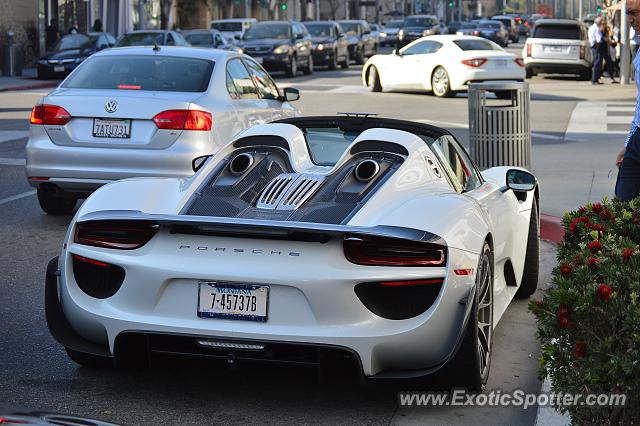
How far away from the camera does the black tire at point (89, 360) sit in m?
5.78

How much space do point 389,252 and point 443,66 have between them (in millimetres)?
24135

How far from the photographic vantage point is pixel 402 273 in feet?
17.5

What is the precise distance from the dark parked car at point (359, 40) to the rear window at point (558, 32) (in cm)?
1221

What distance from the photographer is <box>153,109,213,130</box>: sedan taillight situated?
1076 centimetres

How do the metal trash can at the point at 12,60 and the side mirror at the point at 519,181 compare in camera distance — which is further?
Result: the metal trash can at the point at 12,60

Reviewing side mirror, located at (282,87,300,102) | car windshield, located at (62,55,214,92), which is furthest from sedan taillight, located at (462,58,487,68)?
car windshield, located at (62,55,214,92)

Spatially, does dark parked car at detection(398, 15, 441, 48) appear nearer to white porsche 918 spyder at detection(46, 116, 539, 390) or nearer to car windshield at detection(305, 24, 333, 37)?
car windshield at detection(305, 24, 333, 37)

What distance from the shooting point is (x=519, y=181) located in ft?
23.8

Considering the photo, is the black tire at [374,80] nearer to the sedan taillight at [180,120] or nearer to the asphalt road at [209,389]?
the sedan taillight at [180,120]

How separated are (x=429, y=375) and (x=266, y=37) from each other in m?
35.0

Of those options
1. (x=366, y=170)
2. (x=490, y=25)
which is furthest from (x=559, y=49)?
(x=490, y=25)

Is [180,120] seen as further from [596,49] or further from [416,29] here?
[416,29]

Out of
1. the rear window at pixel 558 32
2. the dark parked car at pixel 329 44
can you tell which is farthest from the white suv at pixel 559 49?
the dark parked car at pixel 329 44

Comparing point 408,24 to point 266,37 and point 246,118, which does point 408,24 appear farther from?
point 246,118
